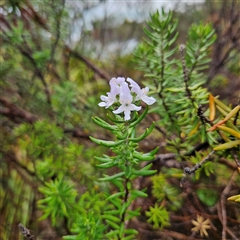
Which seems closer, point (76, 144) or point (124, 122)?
point (124, 122)

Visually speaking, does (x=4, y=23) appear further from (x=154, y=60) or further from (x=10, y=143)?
(x=154, y=60)

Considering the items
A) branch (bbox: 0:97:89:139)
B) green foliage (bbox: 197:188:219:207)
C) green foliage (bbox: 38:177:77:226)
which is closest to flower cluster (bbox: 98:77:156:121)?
green foliage (bbox: 38:177:77:226)

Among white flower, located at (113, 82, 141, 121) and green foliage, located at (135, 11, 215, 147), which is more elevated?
green foliage, located at (135, 11, 215, 147)

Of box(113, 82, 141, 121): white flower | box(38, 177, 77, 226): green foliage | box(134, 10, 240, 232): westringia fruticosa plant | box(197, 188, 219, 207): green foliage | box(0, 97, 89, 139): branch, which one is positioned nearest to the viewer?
box(113, 82, 141, 121): white flower

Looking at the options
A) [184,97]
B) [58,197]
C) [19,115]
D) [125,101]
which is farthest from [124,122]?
[19,115]

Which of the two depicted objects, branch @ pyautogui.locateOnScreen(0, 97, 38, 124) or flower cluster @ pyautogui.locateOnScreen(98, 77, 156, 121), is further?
branch @ pyautogui.locateOnScreen(0, 97, 38, 124)

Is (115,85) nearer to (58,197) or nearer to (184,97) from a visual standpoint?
(184,97)

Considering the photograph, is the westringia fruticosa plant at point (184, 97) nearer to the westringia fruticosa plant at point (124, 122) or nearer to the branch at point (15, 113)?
the westringia fruticosa plant at point (124, 122)

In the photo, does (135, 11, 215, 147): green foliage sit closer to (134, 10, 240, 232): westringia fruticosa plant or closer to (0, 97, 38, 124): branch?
(134, 10, 240, 232): westringia fruticosa plant

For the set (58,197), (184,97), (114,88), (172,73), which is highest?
(172,73)

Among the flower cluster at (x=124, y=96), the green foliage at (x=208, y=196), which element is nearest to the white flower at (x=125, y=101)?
the flower cluster at (x=124, y=96)
